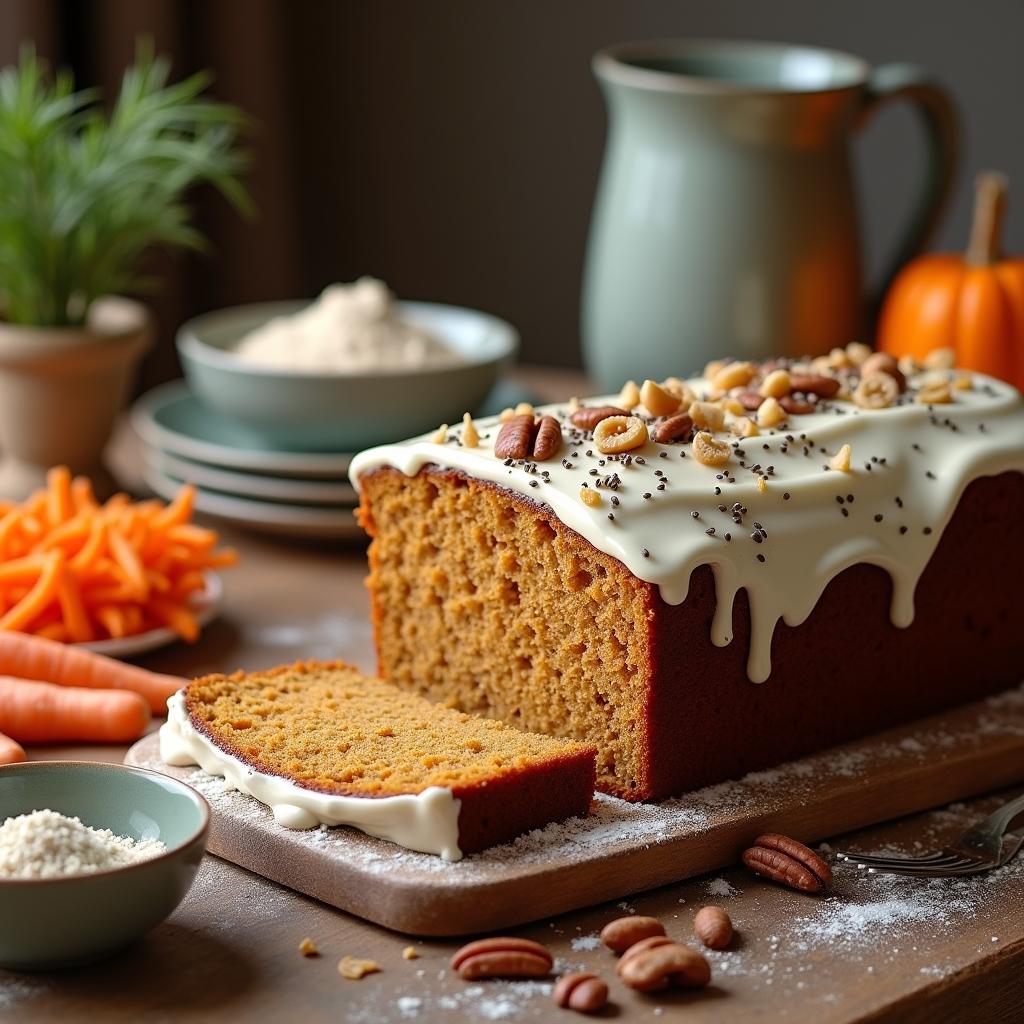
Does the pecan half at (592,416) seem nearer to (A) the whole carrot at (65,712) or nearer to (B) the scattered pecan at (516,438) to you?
(B) the scattered pecan at (516,438)

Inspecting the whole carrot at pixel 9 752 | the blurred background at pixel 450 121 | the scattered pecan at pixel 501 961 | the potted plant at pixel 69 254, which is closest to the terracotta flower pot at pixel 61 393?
the potted plant at pixel 69 254

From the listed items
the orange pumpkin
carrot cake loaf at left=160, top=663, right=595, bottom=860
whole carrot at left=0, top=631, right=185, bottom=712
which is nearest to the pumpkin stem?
the orange pumpkin

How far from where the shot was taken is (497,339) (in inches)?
138

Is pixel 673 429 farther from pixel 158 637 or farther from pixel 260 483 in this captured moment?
pixel 260 483

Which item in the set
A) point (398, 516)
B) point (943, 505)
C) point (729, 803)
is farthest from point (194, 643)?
point (943, 505)

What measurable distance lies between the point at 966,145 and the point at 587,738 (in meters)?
2.67

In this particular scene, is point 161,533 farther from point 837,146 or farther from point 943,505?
point 837,146

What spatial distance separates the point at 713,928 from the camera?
72.2 inches

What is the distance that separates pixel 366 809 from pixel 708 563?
20.5 inches

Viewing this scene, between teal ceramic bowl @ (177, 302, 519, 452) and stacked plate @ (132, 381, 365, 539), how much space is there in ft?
0.18

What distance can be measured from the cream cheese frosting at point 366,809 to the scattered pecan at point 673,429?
599 millimetres

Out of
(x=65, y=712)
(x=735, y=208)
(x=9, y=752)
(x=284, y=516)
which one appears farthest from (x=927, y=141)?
(x=9, y=752)

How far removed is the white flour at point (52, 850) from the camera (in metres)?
1.70

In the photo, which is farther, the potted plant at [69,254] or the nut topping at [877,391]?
the potted plant at [69,254]
